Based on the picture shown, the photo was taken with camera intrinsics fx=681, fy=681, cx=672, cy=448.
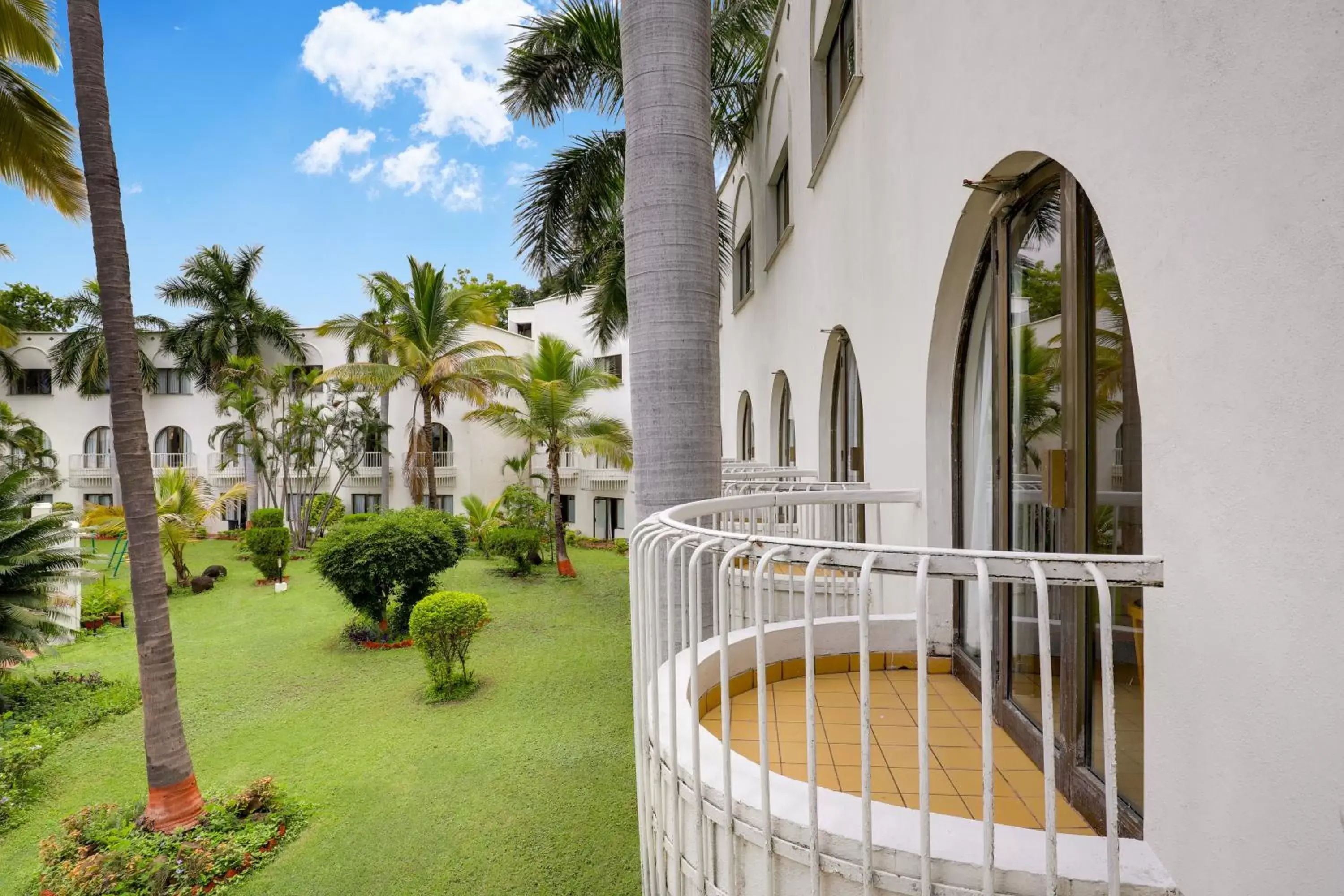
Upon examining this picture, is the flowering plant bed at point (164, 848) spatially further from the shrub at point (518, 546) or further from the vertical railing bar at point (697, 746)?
the shrub at point (518, 546)

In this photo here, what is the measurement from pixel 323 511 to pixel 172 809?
1773 centimetres

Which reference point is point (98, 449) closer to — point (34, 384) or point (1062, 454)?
point (34, 384)

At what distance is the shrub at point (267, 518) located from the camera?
20188 millimetres

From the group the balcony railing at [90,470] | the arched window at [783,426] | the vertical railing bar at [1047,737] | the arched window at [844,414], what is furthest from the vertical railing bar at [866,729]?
the balcony railing at [90,470]

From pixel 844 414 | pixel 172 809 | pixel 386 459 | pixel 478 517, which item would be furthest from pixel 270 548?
pixel 844 414

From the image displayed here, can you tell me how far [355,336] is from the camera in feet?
66.0

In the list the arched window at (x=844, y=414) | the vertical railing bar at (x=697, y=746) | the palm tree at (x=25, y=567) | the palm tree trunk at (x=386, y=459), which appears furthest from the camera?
the palm tree trunk at (x=386, y=459)

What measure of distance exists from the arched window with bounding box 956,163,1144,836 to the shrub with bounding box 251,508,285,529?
2103 centimetres

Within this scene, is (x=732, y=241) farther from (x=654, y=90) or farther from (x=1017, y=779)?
(x=1017, y=779)

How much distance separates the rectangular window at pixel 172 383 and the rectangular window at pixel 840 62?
2833 cm

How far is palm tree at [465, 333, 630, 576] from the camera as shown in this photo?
56.1ft

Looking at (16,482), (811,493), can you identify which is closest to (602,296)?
(16,482)

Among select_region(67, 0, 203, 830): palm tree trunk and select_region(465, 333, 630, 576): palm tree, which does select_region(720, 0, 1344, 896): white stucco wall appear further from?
select_region(465, 333, 630, 576): palm tree

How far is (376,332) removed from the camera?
19.1m
